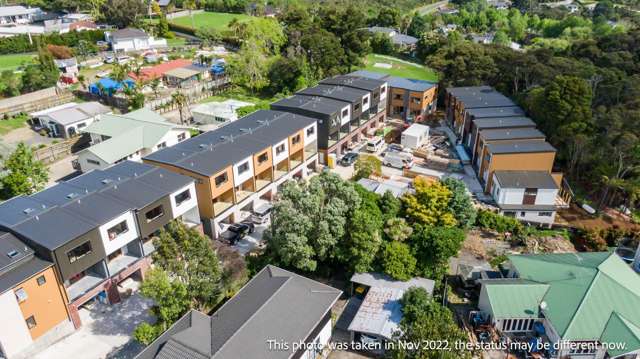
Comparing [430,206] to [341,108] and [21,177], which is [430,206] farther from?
[21,177]

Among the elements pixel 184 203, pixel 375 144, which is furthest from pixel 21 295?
pixel 375 144

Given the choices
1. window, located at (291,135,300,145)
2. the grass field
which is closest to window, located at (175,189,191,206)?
window, located at (291,135,300,145)

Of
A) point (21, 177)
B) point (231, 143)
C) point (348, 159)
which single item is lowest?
point (348, 159)

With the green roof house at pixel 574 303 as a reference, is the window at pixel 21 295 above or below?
above

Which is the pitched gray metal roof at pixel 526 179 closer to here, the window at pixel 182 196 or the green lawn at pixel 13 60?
the window at pixel 182 196

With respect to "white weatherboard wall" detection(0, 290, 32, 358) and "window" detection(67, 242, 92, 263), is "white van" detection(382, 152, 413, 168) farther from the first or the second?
"white weatherboard wall" detection(0, 290, 32, 358)

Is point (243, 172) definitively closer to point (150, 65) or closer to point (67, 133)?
point (67, 133)

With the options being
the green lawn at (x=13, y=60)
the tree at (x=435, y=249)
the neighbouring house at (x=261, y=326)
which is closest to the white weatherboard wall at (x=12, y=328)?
the neighbouring house at (x=261, y=326)
